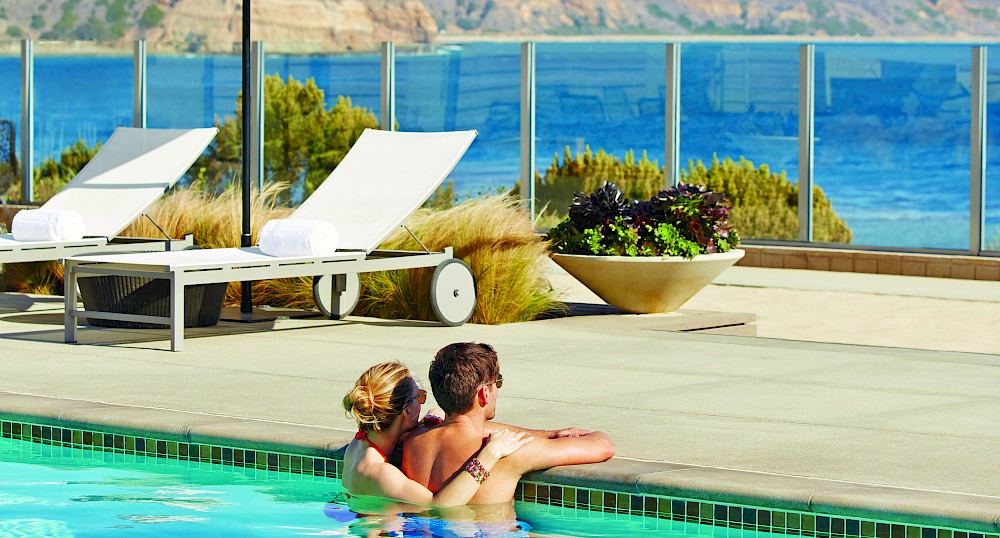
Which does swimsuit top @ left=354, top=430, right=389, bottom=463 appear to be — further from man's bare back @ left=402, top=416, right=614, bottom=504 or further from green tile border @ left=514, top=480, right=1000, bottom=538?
green tile border @ left=514, top=480, right=1000, bottom=538

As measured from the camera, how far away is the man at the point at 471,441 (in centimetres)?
496

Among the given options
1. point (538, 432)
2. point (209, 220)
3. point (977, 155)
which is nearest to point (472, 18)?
point (977, 155)

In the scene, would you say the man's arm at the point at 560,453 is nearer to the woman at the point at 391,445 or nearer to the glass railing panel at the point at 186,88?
the woman at the point at 391,445

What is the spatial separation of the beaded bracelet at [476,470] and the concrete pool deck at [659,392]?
242 mm

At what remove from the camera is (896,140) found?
15086 millimetres

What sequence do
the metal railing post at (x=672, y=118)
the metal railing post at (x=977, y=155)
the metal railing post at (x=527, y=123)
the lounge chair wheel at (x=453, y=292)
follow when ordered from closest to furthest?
1. the lounge chair wheel at (x=453, y=292)
2. the metal railing post at (x=977, y=155)
3. the metal railing post at (x=672, y=118)
4. the metal railing post at (x=527, y=123)

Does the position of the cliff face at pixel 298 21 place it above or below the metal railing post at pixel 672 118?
above

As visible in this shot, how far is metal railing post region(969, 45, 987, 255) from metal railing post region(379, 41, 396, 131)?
18.6ft

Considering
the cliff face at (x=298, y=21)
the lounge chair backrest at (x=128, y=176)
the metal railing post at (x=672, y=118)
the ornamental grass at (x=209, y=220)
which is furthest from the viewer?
the cliff face at (x=298, y=21)

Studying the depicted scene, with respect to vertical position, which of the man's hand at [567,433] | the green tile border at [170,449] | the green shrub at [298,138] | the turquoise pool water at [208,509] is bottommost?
the turquoise pool water at [208,509]

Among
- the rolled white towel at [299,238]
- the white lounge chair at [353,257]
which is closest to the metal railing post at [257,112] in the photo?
the white lounge chair at [353,257]

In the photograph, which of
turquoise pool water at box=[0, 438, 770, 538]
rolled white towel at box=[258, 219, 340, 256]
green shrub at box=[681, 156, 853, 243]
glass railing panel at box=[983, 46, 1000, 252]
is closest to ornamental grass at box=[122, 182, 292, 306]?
rolled white towel at box=[258, 219, 340, 256]

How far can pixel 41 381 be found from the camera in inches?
Answer: 283

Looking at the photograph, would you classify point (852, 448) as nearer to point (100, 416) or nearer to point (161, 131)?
point (100, 416)
